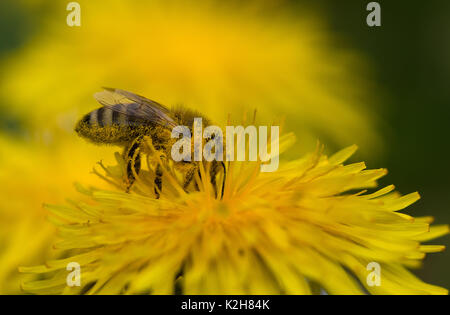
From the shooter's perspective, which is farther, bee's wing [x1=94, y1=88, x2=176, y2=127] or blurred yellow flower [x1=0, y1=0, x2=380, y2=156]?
blurred yellow flower [x1=0, y1=0, x2=380, y2=156]

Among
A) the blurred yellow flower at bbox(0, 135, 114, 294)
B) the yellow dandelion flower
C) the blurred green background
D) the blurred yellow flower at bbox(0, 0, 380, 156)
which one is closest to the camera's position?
the yellow dandelion flower

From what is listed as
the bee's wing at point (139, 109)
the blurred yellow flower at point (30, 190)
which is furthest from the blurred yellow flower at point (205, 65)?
the bee's wing at point (139, 109)

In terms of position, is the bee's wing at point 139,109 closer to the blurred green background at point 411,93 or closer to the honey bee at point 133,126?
the honey bee at point 133,126

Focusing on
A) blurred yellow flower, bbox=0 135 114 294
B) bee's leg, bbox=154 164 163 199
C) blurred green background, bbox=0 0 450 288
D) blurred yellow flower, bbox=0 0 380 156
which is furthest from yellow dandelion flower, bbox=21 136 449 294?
blurred yellow flower, bbox=0 0 380 156

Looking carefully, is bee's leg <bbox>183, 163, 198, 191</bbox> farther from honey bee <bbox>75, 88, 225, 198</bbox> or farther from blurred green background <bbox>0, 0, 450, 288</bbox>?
blurred green background <bbox>0, 0, 450, 288</bbox>
